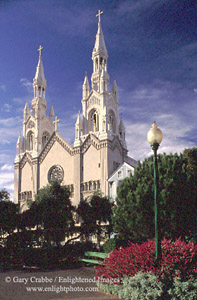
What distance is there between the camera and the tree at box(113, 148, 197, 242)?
20.8 m

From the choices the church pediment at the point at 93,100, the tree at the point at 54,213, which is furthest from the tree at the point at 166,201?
the church pediment at the point at 93,100

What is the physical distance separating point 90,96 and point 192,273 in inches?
1684

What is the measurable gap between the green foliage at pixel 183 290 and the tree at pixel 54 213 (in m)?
20.5

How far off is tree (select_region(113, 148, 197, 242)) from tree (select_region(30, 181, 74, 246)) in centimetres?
865

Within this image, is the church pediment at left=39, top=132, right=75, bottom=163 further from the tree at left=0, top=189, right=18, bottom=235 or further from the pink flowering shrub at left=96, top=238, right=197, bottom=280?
the pink flowering shrub at left=96, top=238, right=197, bottom=280

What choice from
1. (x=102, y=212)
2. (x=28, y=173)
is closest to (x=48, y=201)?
(x=102, y=212)

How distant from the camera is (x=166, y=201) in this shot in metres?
20.8

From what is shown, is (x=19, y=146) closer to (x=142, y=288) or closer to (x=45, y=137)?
(x=45, y=137)

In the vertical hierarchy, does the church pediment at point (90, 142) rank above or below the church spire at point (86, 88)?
below

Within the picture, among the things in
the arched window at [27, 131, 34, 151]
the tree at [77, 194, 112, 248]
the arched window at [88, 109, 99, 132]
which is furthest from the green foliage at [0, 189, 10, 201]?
Result: the arched window at [27, 131, 34, 151]

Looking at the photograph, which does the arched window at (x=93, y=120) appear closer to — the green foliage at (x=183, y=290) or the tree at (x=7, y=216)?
the tree at (x=7, y=216)

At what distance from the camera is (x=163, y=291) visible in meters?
10.7

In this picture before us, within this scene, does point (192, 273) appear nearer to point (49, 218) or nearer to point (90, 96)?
point (49, 218)

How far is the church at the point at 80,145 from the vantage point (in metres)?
45.6
